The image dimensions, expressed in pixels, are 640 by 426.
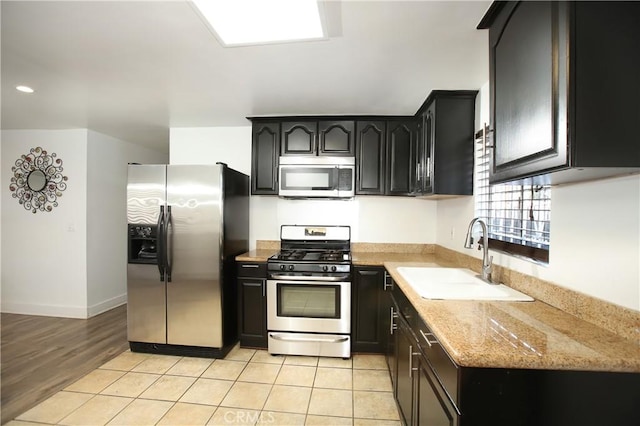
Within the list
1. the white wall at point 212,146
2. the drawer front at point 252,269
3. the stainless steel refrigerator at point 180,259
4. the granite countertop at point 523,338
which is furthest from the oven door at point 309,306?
the white wall at point 212,146

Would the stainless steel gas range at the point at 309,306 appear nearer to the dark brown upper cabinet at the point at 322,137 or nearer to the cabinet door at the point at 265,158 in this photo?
the cabinet door at the point at 265,158

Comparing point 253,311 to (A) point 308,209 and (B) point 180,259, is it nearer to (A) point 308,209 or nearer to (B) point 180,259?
(B) point 180,259

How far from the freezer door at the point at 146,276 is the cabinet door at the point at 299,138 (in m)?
1.19

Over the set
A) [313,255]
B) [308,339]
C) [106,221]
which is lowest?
[308,339]

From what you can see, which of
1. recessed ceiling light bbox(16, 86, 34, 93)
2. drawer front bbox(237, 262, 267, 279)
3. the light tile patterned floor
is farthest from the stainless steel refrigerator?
recessed ceiling light bbox(16, 86, 34, 93)

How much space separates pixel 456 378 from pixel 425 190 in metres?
1.83

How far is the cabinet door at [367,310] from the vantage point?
276cm

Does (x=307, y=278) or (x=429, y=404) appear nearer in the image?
(x=429, y=404)

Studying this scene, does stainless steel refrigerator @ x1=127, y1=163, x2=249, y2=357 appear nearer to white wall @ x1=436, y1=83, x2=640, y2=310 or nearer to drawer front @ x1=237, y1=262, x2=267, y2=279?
drawer front @ x1=237, y1=262, x2=267, y2=279

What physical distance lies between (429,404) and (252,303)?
1982 millimetres

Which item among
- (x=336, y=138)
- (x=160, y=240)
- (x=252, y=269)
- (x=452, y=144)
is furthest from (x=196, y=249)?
(x=452, y=144)

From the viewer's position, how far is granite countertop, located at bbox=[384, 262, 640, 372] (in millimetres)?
911

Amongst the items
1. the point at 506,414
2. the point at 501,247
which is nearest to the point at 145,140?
the point at 501,247

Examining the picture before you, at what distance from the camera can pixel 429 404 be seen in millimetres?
1265
